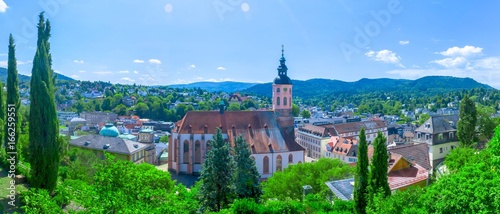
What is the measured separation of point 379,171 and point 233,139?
2841 cm

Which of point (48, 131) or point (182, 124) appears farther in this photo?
point (182, 124)

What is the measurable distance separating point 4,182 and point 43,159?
320cm

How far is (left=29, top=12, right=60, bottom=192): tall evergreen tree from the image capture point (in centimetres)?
1678

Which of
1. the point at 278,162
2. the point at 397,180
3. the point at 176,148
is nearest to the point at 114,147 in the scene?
the point at 176,148

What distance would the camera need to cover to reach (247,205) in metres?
18.0

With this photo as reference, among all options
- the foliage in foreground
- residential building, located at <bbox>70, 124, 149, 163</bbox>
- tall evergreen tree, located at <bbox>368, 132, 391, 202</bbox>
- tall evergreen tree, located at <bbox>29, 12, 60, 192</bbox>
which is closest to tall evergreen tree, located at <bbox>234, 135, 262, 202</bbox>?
the foliage in foreground

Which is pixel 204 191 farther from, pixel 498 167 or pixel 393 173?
pixel 498 167

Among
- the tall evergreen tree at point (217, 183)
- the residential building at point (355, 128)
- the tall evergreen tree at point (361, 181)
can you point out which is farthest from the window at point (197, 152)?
the residential building at point (355, 128)

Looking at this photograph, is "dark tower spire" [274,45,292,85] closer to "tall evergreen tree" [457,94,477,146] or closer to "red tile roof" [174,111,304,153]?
"red tile roof" [174,111,304,153]

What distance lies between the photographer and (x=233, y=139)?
1804 inches

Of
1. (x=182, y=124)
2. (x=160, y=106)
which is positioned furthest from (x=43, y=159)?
(x=160, y=106)

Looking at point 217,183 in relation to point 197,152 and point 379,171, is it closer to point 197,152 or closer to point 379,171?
point 379,171

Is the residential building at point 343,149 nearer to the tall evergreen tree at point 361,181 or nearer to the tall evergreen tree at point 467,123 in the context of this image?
the tall evergreen tree at point 467,123

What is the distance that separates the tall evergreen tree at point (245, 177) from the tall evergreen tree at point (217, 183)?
399mm
